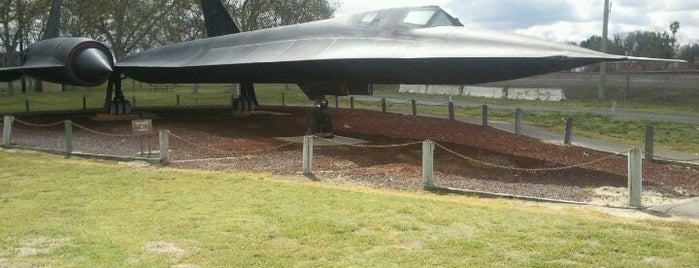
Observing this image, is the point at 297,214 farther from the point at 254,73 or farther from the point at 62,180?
the point at 254,73

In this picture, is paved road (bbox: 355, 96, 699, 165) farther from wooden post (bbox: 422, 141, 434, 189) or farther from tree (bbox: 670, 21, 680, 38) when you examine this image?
tree (bbox: 670, 21, 680, 38)

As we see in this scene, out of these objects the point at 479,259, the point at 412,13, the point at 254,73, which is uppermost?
the point at 412,13

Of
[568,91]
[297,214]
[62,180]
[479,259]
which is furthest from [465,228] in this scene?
[568,91]

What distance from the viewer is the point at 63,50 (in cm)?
1739

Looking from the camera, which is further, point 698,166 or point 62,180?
point 698,166

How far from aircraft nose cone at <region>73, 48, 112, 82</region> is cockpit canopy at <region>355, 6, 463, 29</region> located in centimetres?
832

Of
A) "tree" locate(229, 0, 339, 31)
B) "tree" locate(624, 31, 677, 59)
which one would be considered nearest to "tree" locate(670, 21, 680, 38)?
"tree" locate(624, 31, 677, 59)

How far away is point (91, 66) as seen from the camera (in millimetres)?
17469

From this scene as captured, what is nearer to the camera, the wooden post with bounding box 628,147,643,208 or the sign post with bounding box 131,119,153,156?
the wooden post with bounding box 628,147,643,208

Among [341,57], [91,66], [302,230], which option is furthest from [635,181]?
[91,66]

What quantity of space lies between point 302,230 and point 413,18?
311 inches

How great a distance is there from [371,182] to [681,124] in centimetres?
1523

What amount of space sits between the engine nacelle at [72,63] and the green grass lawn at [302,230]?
9.39 metres

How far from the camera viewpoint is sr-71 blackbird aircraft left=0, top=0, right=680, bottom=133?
35.0 feet
